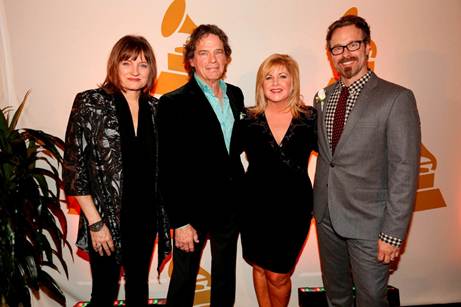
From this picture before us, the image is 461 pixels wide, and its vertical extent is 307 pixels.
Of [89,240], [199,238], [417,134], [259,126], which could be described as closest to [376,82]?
[417,134]

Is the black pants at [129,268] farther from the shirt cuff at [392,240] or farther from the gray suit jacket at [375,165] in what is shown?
the shirt cuff at [392,240]

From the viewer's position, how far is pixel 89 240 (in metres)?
1.93

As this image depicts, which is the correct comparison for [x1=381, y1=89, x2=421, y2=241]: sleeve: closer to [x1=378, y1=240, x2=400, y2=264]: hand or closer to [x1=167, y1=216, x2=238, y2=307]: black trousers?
[x1=378, y1=240, x2=400, y2=264]: hand

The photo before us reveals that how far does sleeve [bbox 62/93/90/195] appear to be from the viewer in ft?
5.98

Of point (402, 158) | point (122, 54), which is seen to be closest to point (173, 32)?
point (122, 54)

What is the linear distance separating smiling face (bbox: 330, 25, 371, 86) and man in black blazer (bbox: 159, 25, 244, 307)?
750 millimetres

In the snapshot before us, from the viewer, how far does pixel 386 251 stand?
1920 mm

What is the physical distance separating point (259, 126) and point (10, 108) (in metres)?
2.20

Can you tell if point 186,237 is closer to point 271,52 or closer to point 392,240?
point 392,240

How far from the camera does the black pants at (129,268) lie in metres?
1.92

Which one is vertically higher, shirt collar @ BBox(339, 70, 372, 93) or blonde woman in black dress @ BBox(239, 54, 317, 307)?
shirt collar @ BBox(339, 70, 372, 93)

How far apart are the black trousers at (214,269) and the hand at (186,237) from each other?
5 centimetres

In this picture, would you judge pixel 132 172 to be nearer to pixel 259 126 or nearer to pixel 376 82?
pixel 259 126

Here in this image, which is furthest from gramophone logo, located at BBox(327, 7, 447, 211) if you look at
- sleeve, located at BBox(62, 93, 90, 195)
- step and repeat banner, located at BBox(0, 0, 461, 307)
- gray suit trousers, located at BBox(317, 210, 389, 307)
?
sleeve, located at BBox(62, 93, 90, 195)
